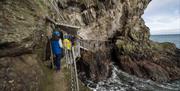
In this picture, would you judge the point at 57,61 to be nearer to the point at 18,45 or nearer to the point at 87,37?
the point at 18,45

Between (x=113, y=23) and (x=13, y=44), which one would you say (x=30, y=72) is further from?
(x=113, y=23)

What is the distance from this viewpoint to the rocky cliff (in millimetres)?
6359

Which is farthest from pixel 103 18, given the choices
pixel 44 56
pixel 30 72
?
pixel 30 72

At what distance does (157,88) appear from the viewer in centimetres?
2183

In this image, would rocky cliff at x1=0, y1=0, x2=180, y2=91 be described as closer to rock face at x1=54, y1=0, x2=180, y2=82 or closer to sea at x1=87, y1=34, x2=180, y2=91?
rock face at x1=54, y1=0, x2=180, y2=82

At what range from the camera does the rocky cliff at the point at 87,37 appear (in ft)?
20.9

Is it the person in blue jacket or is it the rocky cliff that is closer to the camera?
the rocky cliff

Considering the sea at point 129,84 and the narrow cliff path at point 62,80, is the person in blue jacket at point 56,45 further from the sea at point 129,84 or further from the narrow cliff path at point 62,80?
the sea at point 129,84

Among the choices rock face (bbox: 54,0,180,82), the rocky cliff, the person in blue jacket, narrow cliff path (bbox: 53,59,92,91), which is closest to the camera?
the rocky cliff

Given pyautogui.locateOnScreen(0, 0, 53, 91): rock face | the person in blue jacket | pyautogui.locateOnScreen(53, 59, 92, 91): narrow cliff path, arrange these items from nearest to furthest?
pyautogui.locateOnScreen(0, 0, 53, 91): rock face < pyautogui.locateOnScreen(53, 59, 92, 91): narrow cliff path < the person in blue jacket

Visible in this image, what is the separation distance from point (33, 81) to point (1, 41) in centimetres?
182

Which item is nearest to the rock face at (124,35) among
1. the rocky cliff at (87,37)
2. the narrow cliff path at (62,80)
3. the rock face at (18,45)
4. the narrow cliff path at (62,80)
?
the rocky cliff at (87,37)

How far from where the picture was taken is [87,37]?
982 inches

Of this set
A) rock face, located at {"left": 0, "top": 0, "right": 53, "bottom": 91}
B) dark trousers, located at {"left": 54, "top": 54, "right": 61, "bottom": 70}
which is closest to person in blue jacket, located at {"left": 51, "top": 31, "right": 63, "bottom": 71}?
dark trousers, located at {"left": 54, "top": 54, "right": 61, "bottom": 70}
